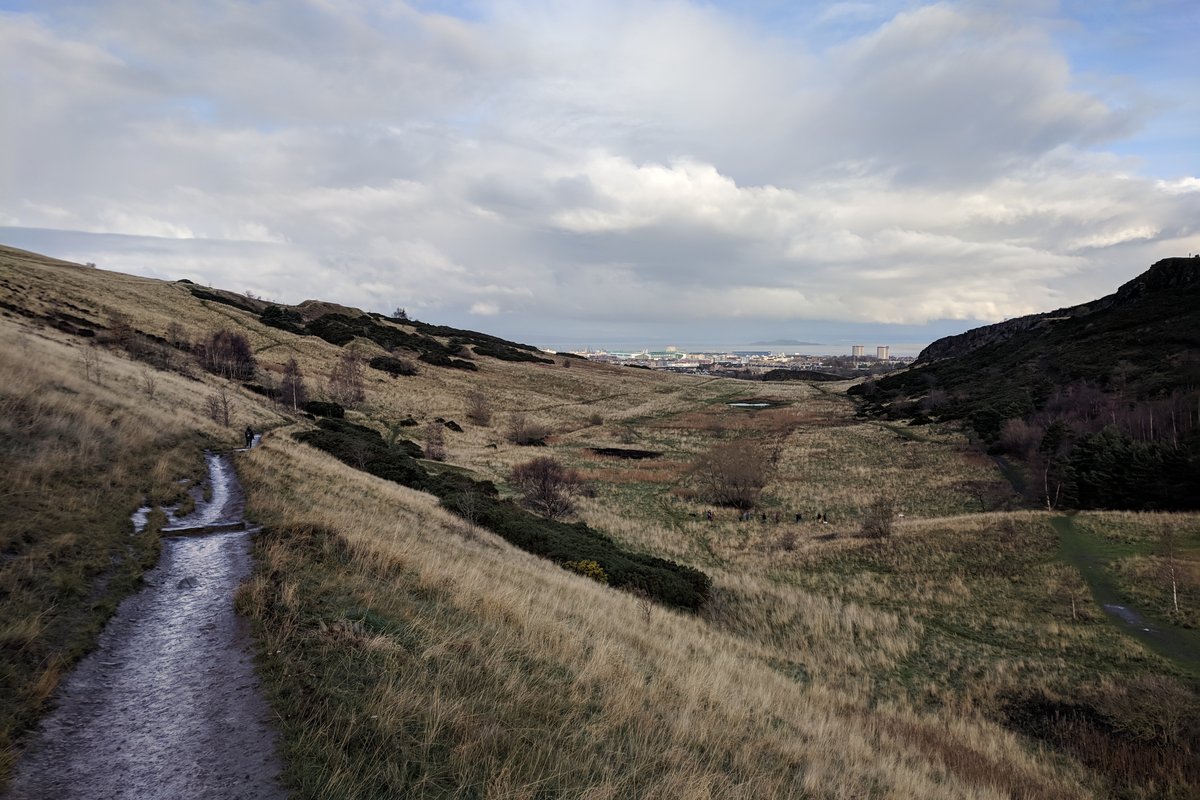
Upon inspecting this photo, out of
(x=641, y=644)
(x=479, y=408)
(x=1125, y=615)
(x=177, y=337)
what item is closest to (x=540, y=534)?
(x=641, y=644)

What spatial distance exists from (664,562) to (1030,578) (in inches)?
505

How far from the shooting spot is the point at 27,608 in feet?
18.4

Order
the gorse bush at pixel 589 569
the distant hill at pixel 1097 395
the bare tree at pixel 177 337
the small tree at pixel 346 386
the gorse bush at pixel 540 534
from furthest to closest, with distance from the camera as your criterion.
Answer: the small tree at pixel 346 386 < the bare tree at pixel 177 337 < the distant hill at pixel 1097 395 < the gorse bush at pixel 540 534 < the gorse bush at pixel 589 569

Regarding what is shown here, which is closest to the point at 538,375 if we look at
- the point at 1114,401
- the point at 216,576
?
the point at 1114,401

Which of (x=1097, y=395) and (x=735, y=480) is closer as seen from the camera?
(x=735, y=480)

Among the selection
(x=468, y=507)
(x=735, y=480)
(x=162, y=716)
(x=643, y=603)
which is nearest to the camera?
(x=162, y=716)

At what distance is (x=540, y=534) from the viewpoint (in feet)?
62.4

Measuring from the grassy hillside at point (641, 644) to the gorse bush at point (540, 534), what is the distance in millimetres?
565

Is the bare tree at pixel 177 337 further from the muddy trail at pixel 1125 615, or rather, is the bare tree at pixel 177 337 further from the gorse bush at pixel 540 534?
the muddy trail at pixel 1125 615

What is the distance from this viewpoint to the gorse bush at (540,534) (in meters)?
16.8

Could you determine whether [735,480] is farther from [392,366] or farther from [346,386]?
[392,366]

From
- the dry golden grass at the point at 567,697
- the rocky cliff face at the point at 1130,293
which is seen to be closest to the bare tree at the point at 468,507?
the dry golden grass at the point at 567,697

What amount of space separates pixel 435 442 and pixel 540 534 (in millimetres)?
28685

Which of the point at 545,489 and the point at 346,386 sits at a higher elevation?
the point at 346,386
